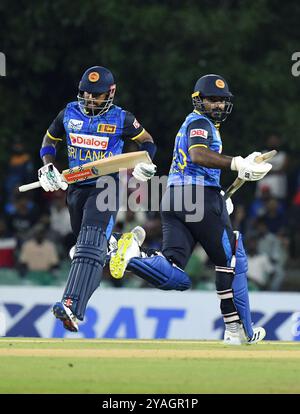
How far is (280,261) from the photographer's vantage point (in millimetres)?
14570

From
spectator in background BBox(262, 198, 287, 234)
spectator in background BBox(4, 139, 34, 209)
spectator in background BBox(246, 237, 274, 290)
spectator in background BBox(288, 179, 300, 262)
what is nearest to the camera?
spectator in background BBox(246, 237, 274, 290)

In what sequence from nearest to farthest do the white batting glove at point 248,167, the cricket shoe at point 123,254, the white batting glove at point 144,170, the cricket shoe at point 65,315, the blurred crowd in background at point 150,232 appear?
the cricket shoe at point 65,315, the white batting glove at point 248,167, the cricket shoe at point 123,254, the white batting glove at point 144,170, the blurred crowd in background at point 150,232

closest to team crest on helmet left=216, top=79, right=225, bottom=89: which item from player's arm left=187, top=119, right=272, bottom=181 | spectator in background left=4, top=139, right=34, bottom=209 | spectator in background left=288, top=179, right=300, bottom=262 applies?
player's arm left=187, top=119, right=272, bottom=181

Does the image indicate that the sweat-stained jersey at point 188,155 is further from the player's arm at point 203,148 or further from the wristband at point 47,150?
the wristband at point 47,150

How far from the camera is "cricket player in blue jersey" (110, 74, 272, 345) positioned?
29.2 feet

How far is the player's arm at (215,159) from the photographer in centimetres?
870

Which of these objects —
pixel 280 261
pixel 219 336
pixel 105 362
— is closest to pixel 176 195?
pixel 105 362

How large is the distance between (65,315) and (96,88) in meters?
1.72

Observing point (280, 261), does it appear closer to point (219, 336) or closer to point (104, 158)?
point (219, 336)

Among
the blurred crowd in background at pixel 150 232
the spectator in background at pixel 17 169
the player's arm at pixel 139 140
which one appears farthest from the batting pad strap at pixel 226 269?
the spectator in background at pixel 17 169

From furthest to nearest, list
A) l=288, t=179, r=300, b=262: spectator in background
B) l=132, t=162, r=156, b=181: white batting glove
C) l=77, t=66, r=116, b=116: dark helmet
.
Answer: l=288, t=179, r=300, b=262: spectator in background → l=77, t=66, r=116, b=116: dark helmet → l=132, t=162, r=156, b=181: white batting glove

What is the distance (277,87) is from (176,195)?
773cm

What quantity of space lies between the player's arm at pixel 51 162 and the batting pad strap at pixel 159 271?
2.73 ft

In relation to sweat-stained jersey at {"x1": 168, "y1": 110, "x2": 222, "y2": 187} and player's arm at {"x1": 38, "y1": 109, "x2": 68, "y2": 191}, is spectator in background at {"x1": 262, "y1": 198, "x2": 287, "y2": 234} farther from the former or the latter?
sweat-stained jersey at {"x1": 168, "y1": 110, "x2": 222, "y2": 187}
